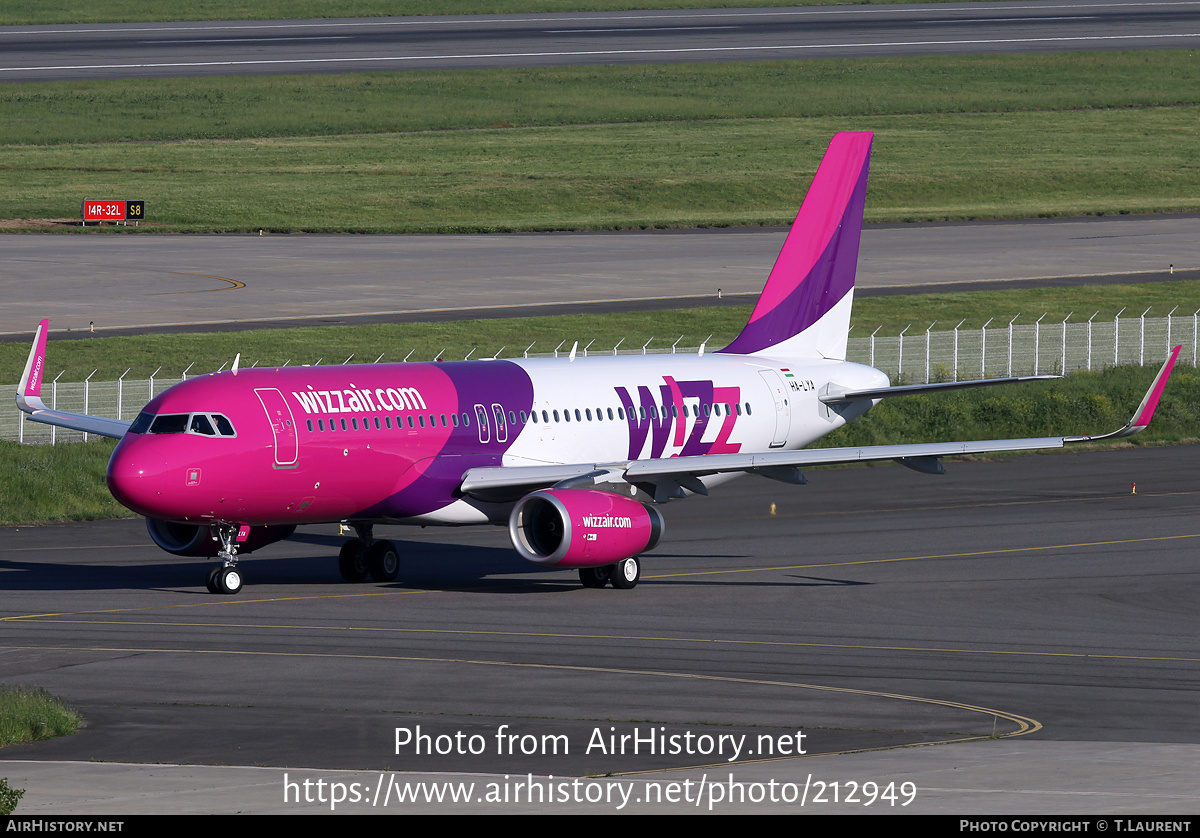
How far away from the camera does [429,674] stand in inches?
1277

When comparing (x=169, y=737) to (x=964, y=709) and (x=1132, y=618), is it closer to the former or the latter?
(x=964, y=709)

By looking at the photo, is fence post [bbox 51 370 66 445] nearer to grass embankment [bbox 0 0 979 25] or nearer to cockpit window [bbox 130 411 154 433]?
cockpit window [bbox 130 411 154 433]

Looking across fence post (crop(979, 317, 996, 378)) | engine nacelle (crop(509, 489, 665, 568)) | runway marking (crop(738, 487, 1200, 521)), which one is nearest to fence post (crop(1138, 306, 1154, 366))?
fence post (crop(979, 317, 996, 378))

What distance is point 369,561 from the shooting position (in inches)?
1768

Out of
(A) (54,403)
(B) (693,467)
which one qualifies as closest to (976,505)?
(B) (693,467)

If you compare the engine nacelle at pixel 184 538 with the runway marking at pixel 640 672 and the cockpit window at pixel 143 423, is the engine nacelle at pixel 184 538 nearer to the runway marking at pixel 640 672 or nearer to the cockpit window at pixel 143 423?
the cockpit window at pixel 143 423

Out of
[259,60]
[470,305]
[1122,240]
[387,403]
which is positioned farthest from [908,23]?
[387,403]

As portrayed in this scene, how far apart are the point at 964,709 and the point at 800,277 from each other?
24.5m

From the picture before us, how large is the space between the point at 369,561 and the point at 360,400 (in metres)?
4.66

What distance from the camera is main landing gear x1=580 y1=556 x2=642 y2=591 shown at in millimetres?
43312

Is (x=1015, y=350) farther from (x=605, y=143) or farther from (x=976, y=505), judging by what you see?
(x=605, y=143)

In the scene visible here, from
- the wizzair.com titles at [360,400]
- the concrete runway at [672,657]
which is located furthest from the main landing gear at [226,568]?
the wizzair.com titles at [360,400]

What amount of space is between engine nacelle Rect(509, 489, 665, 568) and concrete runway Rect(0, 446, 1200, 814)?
3.58 feet

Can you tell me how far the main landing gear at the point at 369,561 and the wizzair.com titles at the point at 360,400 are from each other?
3.65 m
